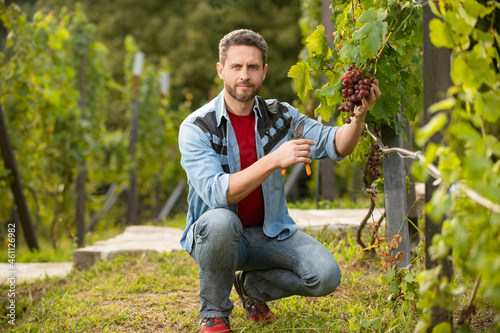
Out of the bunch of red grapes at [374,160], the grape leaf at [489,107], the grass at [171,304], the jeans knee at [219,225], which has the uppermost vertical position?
the grape leaf at [489,107]

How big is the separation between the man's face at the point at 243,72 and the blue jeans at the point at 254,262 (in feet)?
2.02

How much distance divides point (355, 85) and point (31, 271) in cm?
341

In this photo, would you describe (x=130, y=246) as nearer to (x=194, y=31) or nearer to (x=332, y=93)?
(x=332, y=93)

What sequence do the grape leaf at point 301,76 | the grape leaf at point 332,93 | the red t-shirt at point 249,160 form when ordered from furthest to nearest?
the red t-shirt at point 249,160
the grape leaf at point 301,76
the grape leaf at point 332,93

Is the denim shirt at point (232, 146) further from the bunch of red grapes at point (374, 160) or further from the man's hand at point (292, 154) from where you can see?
the man's hand at point (292, 154)

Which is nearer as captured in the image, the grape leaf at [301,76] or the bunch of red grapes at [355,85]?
the bunch of red grapes at [355,85]

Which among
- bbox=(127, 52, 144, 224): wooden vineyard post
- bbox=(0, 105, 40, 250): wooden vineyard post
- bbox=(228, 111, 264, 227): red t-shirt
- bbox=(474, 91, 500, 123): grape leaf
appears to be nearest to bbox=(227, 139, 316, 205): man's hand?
bbox=(228, 111, 264, 227): red t-shirt

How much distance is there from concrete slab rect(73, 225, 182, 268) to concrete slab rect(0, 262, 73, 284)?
0.19 meters

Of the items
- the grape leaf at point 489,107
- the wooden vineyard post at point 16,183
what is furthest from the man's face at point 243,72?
the wooden vineyard post at point 16,183

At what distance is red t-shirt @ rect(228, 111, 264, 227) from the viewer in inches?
100

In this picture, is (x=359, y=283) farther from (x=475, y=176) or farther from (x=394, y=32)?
(x=475, y=176)

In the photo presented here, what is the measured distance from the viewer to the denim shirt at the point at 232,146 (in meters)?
2.38

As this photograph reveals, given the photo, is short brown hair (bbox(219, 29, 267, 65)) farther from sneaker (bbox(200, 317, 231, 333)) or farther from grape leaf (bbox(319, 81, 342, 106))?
sneaker (bbox(200, 317, 231, 333))

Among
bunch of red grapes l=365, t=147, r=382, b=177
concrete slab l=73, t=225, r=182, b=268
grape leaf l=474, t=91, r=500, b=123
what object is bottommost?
concrete slab l=73, t=225, r=182, b=268
